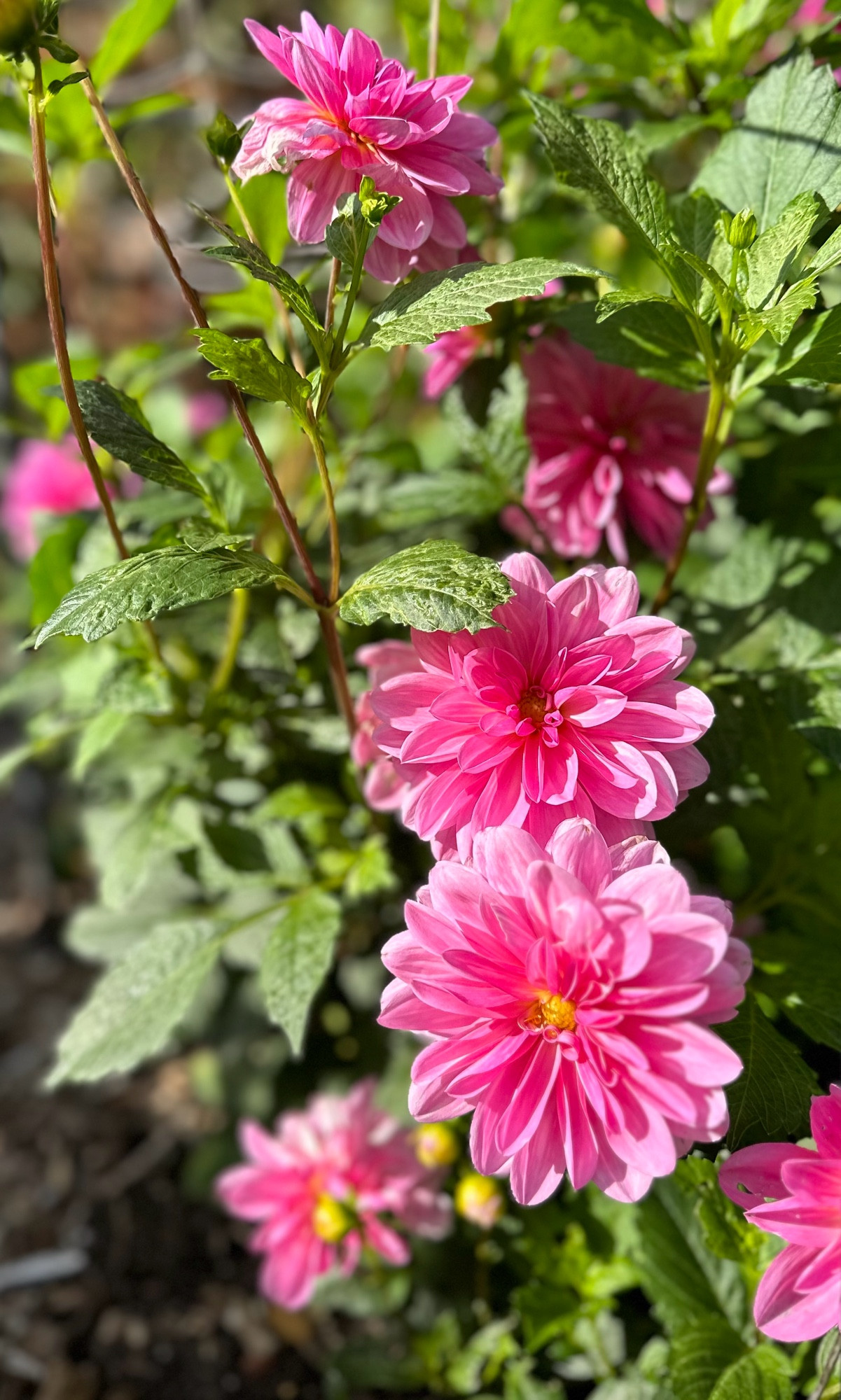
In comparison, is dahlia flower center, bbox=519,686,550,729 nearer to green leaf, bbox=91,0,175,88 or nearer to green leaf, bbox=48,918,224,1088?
green leaf, bbox=48,918,224,1088

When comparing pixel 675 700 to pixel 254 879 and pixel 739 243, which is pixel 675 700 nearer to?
pixel 739 243

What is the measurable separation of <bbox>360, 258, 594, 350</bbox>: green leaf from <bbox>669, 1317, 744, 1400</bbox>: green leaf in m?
0.58

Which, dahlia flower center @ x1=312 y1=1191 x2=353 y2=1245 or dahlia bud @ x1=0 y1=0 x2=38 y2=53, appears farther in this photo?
dahlia flower center @ x1=312 y1=1191 x2=353 y2=1245

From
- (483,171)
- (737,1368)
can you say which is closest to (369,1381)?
(737,1368)

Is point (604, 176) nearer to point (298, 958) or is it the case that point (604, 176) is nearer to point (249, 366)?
point (249, 366)

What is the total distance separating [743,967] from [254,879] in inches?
19.5

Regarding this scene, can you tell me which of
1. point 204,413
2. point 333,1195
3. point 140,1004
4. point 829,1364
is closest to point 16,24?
point 140,1004

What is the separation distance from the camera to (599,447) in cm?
75

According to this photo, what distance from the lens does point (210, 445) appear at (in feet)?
3.38

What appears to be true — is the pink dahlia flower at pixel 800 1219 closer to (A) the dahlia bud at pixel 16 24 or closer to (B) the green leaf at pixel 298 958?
(B) the green leaf at pixel 298 958

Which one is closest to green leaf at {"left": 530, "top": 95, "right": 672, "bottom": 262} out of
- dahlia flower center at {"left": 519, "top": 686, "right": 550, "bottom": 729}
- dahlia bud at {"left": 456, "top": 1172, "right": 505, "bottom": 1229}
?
dahlia flower center at {"left": 519, "top": 686, "right": 550, "bottom": 729}

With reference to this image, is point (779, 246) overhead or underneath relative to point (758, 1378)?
overhead

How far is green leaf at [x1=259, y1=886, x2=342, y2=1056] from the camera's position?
65 cm

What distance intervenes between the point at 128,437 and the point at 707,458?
13.3 inches
